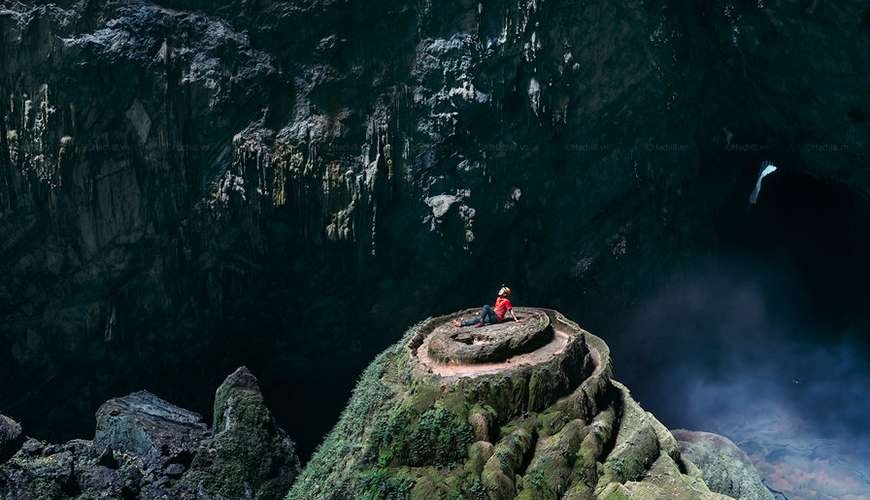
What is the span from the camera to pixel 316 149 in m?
27.4

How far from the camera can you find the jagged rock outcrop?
23.4 m

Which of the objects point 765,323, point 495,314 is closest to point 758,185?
point 765,323

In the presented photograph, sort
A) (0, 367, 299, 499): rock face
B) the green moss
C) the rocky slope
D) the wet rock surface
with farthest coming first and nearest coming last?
the rocky slope < (0, 367, 299, 499): rock face < the wet rock surface < the green moss

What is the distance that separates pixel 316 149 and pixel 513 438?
1496cm

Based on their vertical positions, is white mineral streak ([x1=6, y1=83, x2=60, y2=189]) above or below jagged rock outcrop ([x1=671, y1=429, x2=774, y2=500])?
above

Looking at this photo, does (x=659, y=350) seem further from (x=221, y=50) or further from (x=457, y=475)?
(x=221, y=50)

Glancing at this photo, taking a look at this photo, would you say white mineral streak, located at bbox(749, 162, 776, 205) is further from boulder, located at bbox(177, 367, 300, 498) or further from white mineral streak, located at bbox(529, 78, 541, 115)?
boulder, located at bbox(177, 367, 300, 498)

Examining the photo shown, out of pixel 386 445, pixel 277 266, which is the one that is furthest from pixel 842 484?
pixel 277 266

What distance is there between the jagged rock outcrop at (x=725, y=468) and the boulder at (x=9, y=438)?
22.0 m

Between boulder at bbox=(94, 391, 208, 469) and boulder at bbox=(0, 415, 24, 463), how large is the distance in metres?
2.38

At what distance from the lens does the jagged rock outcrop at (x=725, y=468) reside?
23.4m

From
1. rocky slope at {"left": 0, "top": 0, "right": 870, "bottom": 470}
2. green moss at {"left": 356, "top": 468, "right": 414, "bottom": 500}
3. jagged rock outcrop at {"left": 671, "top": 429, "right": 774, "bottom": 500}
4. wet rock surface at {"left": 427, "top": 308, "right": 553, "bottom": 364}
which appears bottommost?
jagged rock outcrop at {"left": 671, "top": 429, "right": 774, "bottom": 500}

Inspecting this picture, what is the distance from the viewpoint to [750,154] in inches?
1245

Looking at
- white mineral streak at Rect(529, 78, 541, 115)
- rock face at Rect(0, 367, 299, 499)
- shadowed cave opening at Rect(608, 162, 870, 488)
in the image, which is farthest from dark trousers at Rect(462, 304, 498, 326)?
shadowed cave opening at Rect(608, 162, 870, 488)
